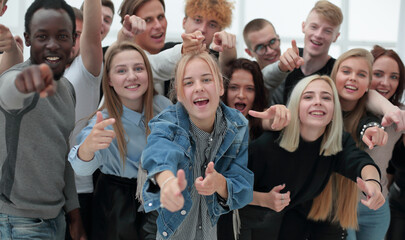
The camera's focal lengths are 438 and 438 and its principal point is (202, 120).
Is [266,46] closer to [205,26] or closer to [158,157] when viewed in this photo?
[205,26]

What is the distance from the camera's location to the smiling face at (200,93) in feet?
5.69

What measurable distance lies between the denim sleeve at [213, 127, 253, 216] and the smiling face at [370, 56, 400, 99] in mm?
1075

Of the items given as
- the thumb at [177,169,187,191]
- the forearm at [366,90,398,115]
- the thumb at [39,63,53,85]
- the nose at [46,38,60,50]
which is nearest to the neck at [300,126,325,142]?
the forearm at [366,90,398,115]

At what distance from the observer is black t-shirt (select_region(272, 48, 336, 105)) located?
2.45m

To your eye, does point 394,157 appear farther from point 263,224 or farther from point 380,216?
point 263,224

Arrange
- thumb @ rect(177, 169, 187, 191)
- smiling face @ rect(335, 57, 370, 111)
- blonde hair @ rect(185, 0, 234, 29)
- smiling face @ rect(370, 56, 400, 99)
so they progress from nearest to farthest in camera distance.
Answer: thumb @ rect(177, 169, 187, 191) < smiling face @ rect(335, 57, 370, 111) < smiling face @ rect(370, 56, 400, 99) < blonde hair @ rect(185, 0, 234, 29)

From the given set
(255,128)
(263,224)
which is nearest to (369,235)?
(263,224)

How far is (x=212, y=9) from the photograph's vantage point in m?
2.64

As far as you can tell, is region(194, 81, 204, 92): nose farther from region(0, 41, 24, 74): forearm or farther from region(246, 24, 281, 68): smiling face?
region(246, 24, 281, 68): smiling face

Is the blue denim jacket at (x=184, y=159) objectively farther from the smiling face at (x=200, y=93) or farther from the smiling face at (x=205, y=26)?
the smiling face at (x=205, y=26)

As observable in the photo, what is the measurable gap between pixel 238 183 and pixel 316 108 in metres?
0.59

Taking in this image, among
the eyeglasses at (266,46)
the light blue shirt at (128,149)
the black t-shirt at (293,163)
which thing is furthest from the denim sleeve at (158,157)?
the eyeglasses at (266,46)

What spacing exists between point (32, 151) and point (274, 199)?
1.06 m

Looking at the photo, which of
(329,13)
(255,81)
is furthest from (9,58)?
(329,13)
